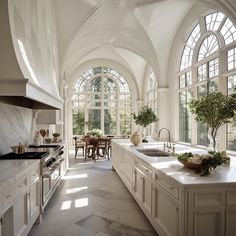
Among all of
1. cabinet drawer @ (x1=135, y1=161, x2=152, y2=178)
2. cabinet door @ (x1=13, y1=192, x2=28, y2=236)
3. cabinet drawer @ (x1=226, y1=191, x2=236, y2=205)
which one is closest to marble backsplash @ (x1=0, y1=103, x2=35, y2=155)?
cabinet door @ (x1=13, y1=192, x2=28, y2=236)

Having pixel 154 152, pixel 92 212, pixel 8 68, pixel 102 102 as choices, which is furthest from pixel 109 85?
pixel 8 68

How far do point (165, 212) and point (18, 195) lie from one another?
166cm

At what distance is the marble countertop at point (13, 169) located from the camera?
7.33 feet

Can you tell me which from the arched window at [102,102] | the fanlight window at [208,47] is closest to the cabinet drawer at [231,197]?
the fanlight window at [208,47]

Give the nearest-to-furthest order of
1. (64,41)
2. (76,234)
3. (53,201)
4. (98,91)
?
(76,234) → (53,201) → (64,41) → (98,91)

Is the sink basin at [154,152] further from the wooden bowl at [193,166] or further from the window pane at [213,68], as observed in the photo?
the window pane at [213,68]

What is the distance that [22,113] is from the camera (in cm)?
471

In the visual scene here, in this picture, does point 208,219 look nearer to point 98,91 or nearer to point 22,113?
point 22,113

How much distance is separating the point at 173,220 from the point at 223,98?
5.90ft

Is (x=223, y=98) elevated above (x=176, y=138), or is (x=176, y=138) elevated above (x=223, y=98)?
(x=223, y=98)

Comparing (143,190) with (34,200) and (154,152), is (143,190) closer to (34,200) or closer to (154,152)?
(154,152)

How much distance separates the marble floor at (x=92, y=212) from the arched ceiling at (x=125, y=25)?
371cm

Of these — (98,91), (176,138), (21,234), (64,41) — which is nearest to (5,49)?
(21,234)

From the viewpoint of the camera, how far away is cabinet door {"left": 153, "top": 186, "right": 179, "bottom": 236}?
235cm
